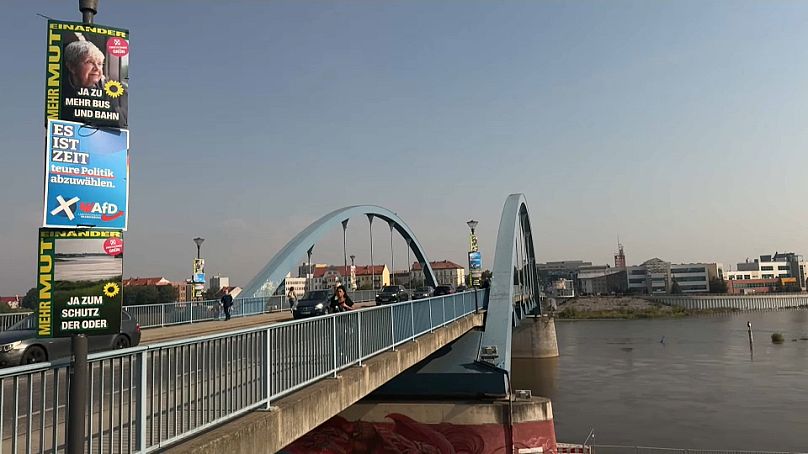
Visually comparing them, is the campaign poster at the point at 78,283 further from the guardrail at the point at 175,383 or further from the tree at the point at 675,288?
the tree at the point at 675,288

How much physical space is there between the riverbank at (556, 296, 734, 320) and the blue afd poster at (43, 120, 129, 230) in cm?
10905

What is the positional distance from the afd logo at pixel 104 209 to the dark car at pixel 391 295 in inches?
1044

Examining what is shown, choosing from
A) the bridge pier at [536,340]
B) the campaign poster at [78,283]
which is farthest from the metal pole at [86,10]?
the bridge pier at [536,340]

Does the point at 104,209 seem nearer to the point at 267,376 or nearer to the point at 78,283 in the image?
the point at 78,283

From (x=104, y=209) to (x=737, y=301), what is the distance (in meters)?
131

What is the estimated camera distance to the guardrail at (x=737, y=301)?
115 m

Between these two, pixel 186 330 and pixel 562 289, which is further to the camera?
pixel 562 289

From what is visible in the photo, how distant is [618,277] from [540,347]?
142 m

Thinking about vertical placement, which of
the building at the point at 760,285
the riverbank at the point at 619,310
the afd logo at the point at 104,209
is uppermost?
the afd logo at the point at 104,209

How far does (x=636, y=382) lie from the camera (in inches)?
1501

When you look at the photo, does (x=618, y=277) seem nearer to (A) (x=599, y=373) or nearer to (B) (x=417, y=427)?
(A) (x=599, y=373)

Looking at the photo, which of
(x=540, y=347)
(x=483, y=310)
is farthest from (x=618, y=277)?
(x=483, y=310)

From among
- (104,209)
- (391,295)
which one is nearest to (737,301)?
(391,295)

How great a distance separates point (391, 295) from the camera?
31.4 meters
